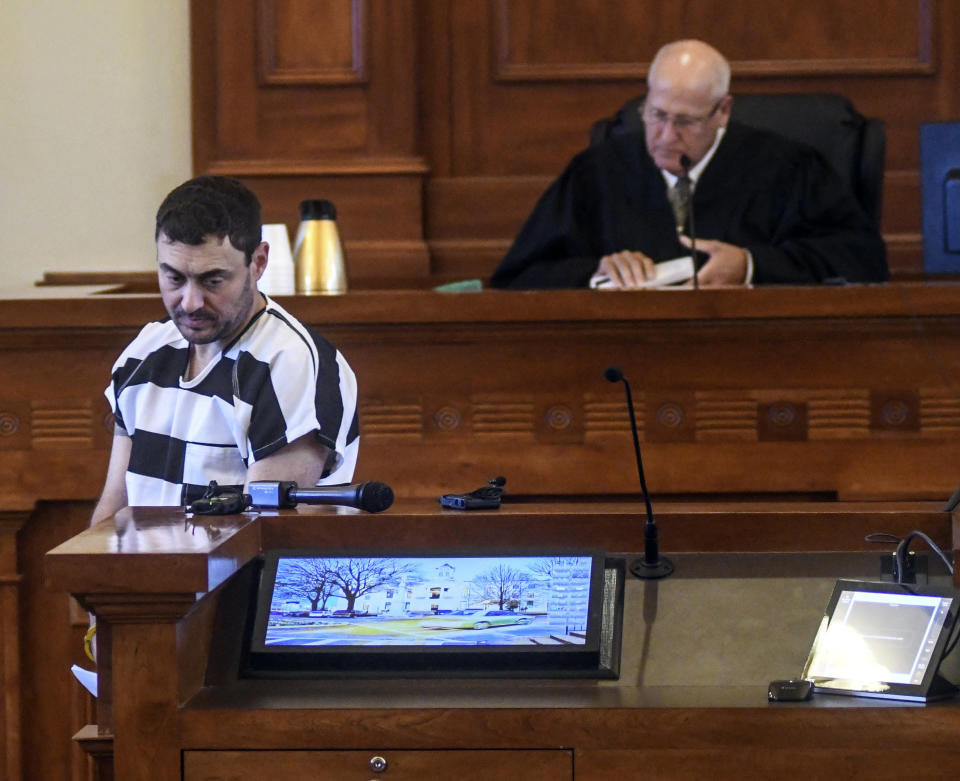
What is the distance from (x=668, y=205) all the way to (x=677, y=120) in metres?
0.30

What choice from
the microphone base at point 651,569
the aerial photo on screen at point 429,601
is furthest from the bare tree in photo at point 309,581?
the microphone base at point 651,569

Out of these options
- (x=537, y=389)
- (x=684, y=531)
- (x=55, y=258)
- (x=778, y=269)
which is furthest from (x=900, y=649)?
(x=55, y=258)

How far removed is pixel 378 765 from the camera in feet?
5.16

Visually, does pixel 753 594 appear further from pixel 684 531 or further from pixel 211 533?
pixel 211 533

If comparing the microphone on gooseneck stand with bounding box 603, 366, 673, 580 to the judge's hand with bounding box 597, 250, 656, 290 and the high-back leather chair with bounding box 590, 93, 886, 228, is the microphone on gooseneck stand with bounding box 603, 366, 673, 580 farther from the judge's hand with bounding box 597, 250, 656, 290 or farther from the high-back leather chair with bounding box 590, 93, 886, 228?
the high-back leather chair with bounding box 590, 93, 886, 228

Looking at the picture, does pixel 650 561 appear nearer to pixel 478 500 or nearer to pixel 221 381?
pixel 478 500

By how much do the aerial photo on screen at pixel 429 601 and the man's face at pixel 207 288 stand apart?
1.78ft

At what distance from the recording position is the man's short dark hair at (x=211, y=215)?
86.9 inches

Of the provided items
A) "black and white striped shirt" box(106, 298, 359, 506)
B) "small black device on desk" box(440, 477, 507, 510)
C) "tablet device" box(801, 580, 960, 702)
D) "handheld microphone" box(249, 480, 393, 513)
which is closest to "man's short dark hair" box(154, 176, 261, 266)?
"black and white striped shirt" box(106, 298, 359, 506)

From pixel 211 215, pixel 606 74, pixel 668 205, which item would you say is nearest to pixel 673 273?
pixel 668 205

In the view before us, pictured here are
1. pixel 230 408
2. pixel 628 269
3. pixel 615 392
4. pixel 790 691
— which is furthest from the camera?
pixel 628 269

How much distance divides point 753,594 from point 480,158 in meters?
3.68

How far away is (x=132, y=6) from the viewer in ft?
17.1

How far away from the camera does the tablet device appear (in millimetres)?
1573
